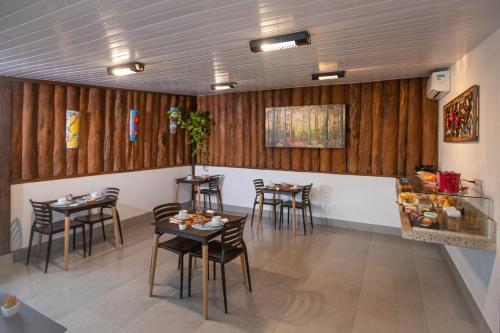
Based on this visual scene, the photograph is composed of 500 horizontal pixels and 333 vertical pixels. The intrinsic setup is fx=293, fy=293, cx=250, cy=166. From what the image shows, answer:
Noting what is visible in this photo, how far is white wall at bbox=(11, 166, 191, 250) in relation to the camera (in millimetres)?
4305

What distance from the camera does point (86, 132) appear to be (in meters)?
5.20

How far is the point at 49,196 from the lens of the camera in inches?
183

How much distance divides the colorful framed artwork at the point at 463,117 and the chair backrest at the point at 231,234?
2.51 meters

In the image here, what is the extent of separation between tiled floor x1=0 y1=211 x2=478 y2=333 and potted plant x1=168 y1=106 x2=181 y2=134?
119 inches

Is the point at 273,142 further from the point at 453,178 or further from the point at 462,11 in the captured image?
the point at 462,11

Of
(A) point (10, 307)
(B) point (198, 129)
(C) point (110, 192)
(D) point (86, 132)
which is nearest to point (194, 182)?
(B) point (198, 129)

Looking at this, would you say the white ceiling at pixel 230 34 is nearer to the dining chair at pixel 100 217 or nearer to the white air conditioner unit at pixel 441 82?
the white air conditioner unit at pixel 441 82

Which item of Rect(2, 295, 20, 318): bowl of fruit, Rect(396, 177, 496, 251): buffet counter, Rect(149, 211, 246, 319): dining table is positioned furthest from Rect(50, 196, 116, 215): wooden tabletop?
Rect(396, 177, 496, 251): buffet counter

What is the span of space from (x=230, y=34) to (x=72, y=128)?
11.9 feet

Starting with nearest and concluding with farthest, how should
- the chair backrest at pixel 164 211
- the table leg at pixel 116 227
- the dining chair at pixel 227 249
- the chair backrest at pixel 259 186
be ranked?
the dining chair at pixel 227 249 < the chair backrest at pixel 164 211 < the table leg at pixel 116 227 < the chair backrest at pixel 259 186

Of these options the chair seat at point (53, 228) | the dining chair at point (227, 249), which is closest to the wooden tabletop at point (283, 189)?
the dining chair at point (227, 249)

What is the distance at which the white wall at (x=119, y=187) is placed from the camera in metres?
4.30

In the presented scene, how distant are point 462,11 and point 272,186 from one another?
13.5ft

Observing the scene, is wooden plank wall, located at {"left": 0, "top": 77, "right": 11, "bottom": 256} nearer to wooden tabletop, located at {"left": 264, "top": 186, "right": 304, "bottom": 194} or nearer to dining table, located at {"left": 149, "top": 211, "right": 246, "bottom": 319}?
dining table, located at {"left": 149, "top": 211, "right": 246, "bottom": 319}
